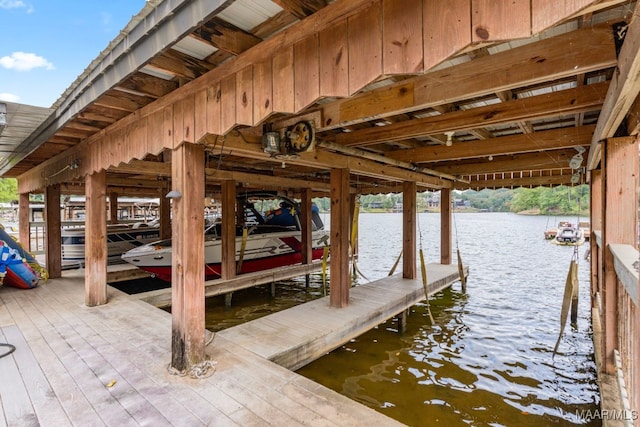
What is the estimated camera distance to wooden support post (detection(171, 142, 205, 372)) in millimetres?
2754

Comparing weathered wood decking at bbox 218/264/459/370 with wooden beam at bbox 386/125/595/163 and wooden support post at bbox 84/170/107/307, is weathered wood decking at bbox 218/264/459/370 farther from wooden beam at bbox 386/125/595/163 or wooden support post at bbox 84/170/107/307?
wooden beam at bbox 386/125/595/163

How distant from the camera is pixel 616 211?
101 inches

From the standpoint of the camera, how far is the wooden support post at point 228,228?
6.28 meters

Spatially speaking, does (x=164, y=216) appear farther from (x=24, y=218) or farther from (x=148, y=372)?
(x=148, y=372)

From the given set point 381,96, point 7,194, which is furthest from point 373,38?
point 7,194

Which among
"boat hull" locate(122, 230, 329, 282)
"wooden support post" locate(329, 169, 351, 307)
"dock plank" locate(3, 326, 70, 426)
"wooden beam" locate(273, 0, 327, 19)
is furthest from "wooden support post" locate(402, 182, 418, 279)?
"dock plank" locate(3, 326, 70, 426)

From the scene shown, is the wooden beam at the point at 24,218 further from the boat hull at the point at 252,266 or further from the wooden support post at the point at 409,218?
the wooden support post at the point at 409,218

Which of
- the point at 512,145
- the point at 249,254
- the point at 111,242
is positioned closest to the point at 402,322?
the point at 512,145

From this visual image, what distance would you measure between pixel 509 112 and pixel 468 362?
10.5ft

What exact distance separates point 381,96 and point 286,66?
0.94 meters

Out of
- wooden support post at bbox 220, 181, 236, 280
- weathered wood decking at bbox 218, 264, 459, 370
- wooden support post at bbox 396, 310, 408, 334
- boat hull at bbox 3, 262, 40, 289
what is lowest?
wooden support post at bbox 396, 310, 408, 334

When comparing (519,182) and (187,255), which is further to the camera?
(519,182)

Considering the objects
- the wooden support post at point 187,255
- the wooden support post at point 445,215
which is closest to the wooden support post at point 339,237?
the wooden support post at point 187,255

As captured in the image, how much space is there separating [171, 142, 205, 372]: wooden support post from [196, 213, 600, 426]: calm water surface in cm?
161
